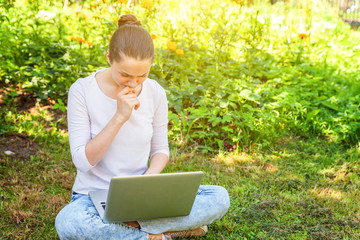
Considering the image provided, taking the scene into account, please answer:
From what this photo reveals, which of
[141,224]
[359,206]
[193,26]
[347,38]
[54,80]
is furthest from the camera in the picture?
[347,38]

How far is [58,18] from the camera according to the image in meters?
5.12

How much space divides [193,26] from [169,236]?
3113 mm

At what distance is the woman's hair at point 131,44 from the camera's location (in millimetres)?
2027

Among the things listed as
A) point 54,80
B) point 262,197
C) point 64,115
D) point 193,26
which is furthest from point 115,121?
point 193,26

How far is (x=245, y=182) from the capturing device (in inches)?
131

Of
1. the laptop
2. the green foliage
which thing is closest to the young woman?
the laptop

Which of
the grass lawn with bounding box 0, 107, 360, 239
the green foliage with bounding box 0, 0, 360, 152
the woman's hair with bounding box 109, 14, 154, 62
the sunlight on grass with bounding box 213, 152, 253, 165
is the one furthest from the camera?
the green foliage with bounding box 0, 0, 360, 152

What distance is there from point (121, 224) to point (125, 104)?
61cm

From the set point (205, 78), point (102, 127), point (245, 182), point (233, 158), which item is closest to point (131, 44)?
point (102, 127)

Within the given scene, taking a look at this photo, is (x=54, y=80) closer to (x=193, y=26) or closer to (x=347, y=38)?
(x=193, y=26)

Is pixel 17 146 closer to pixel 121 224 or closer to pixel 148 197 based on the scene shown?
pixel 121 224

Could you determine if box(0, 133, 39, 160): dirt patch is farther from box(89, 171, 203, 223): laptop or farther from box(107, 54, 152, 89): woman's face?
box(107, 54, 152, 89): woman's face

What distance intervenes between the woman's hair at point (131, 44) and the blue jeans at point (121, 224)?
767mm

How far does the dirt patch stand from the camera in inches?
140
